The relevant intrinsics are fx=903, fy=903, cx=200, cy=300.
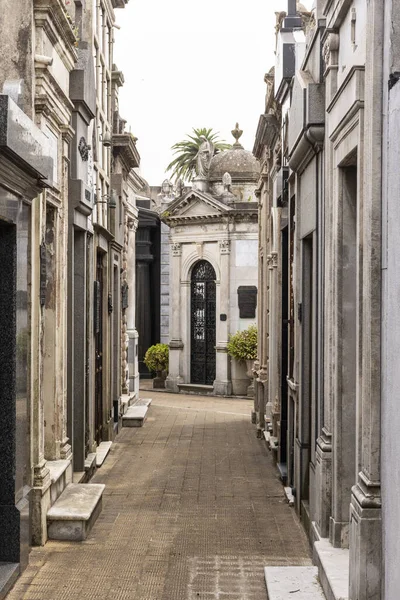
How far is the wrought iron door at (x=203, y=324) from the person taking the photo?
22922 mm

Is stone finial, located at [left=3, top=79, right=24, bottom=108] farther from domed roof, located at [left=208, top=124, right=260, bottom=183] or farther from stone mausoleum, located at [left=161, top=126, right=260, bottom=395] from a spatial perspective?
domed roof, located at [left=208, top=124, right=260, bottom=183]

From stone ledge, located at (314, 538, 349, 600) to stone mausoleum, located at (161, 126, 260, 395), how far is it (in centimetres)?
1584

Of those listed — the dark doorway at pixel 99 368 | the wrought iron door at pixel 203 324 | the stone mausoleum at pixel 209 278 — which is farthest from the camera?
the wrought iron door at pixel 203 324

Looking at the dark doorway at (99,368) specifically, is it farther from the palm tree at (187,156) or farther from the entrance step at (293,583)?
the palm tree at (187,156)

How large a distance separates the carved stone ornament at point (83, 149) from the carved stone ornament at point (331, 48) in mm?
3479

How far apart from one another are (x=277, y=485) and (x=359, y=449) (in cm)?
529

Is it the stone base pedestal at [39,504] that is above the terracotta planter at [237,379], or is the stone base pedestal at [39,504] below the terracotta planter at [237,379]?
above

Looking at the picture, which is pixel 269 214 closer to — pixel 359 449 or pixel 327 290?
pixel 327 290

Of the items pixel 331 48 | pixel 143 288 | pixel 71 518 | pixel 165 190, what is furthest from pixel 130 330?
pixel 331 48

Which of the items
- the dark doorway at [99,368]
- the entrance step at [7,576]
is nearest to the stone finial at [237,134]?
the dark doorway at [99,368]

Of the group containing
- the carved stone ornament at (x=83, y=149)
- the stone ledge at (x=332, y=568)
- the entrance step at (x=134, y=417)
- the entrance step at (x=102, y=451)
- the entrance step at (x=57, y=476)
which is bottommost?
the entrance step at (x=134, y=417)

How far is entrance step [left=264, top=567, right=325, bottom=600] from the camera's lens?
572 centimetres

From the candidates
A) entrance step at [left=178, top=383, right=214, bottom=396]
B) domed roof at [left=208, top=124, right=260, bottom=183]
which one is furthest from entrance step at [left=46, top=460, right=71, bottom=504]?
domed roof at [left=208, top=124, right=260, bottom=183]

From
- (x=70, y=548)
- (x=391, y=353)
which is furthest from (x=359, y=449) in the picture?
(x=70, y=548)
